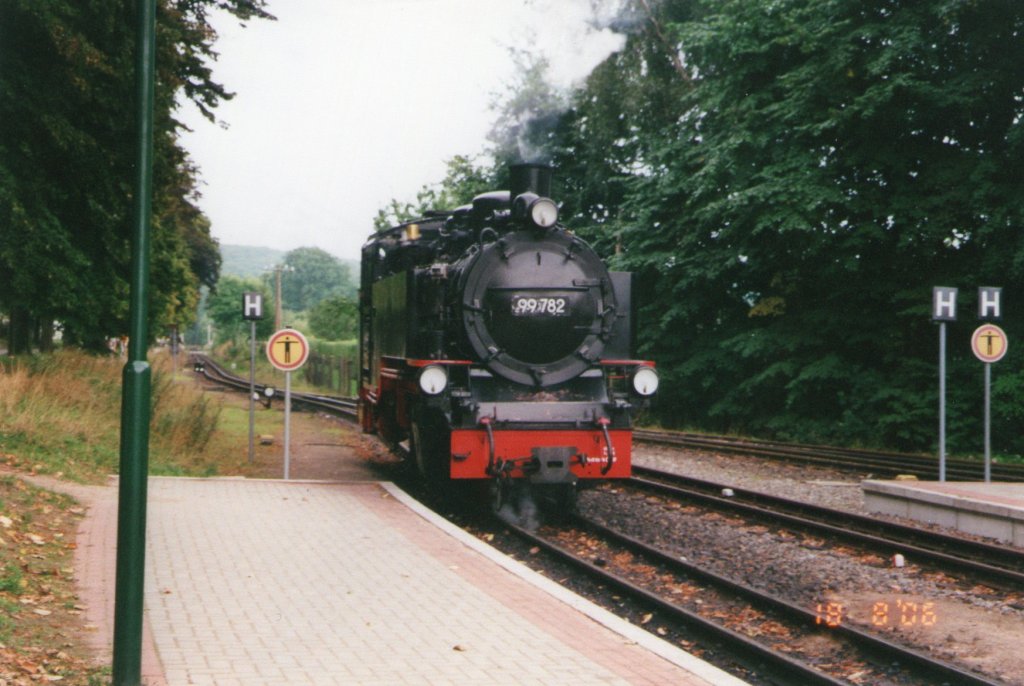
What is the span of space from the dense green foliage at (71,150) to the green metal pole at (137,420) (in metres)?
11.3

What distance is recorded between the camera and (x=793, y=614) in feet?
24.3

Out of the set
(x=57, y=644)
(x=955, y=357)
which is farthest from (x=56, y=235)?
(x=955, y=357)

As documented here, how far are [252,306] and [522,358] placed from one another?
615 centimetres

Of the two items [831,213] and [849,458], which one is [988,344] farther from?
[831,213]

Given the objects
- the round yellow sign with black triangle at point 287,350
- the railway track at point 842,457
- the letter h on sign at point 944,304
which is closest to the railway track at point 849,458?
the railway track at point 842,457

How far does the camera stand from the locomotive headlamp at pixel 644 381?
11414mm

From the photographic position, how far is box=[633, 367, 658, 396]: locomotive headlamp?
11.4 m

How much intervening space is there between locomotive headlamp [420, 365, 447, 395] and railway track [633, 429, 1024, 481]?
826 centimetres

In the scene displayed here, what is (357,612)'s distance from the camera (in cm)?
668

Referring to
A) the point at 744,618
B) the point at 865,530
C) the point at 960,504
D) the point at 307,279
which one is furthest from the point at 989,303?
the point at 307,279

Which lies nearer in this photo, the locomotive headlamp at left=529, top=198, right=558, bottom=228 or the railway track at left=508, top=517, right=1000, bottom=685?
the railway track at left=508, top=517, right=1000, bottom=685

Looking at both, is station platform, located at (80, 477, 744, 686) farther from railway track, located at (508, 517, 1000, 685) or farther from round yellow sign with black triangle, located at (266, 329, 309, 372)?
round yellow sign with black triangle, located at (266, 329, 309, 372)

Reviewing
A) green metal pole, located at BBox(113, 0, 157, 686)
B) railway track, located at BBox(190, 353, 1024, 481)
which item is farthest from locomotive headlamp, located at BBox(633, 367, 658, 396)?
green metal pole, located at BBox(113, 0, 157, 686)

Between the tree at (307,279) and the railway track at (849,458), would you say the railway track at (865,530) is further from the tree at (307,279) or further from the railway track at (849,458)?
the tree at (307,279)
